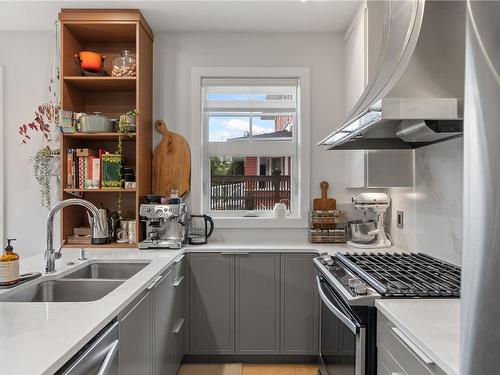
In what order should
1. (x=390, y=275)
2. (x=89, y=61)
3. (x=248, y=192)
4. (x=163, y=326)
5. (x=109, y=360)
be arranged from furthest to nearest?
(x=248, y=192) → (x=89, y=61) → (x=163, y=326) → (x=390, y=275) → (x=109, y=360)

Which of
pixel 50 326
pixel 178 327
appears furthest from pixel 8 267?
pixel 178 327

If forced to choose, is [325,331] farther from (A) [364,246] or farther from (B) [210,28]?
(B) [210,28]

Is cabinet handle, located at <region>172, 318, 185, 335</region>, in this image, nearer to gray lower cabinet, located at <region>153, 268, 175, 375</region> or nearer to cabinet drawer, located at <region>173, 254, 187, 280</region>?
gray lower cabinet, located at <region>153, 268, 175, 375</region>

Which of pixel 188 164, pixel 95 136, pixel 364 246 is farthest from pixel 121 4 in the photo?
pixel 364 246

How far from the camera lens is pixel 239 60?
9.82ft

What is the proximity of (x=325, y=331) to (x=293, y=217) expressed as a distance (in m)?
1.12

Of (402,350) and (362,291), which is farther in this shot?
(362,291)

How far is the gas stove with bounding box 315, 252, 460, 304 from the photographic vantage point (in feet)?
4.63

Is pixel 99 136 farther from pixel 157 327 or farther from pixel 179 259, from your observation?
pixel 157 327

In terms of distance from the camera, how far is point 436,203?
2.08 m

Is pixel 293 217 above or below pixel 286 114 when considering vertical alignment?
below

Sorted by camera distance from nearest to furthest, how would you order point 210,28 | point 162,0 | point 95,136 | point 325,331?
point 325,331
point 162,0
point 95,136
point 210,28

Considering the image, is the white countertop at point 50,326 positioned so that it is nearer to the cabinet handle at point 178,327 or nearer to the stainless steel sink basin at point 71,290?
the stainless steel sink basin at point 71,290

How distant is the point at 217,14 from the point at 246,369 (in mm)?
2614
